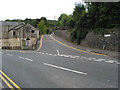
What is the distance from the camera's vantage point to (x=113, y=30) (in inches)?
754

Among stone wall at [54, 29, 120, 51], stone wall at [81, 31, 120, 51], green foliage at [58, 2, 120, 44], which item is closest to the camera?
stone wall at [54, 29, 120, 51]

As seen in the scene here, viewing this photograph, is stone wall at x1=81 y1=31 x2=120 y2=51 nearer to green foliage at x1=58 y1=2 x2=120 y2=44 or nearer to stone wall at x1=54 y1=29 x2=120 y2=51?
stone wall at x1=54 y1=29 x2=120 y2=51

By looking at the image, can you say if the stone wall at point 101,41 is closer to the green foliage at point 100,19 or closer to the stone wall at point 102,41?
the stone wall at point 102,41

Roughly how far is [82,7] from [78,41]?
13.1 metres

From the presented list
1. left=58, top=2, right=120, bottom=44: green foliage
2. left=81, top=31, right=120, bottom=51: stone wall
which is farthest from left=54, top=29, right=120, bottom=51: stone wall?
left=58, top=2, right=120, bottom=44: green foliage

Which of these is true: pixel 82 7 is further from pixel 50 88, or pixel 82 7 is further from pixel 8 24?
pixel 8 24

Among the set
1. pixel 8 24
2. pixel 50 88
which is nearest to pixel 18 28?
pixel 8 24

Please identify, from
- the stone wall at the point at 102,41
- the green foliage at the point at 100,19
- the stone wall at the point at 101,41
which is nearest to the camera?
the stone wall at the point at 102,41

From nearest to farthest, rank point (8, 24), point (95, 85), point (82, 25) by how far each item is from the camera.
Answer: point (95, 85) → point (82, 25) → point (8, 24)

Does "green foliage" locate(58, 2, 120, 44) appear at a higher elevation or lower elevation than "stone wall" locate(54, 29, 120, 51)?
higher

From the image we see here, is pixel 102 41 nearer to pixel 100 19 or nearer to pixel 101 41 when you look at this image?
pixel 101 41

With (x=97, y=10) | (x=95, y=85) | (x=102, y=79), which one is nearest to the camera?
(x=95, y=85)

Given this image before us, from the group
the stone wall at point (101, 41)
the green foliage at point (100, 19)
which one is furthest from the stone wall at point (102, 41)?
the green foliage at point (100, 19)

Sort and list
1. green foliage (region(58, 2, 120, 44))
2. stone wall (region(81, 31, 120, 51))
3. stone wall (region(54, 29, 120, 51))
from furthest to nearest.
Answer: green foliage (region(58, 2, 120, 44))
stone wall (region(81, 31, 120, 51))
stone wall (region(54, 29, 120, 51))
